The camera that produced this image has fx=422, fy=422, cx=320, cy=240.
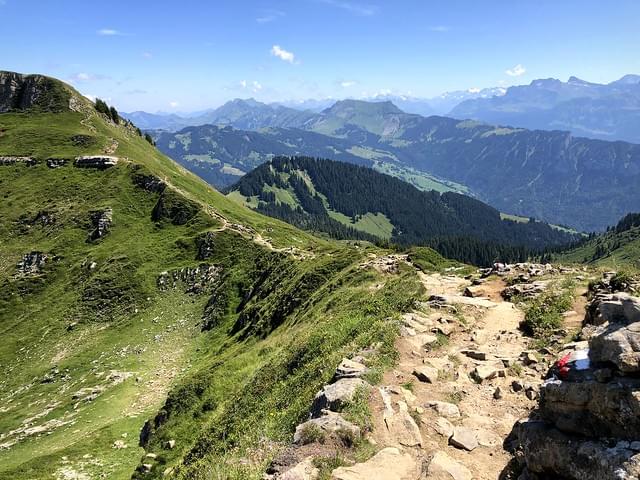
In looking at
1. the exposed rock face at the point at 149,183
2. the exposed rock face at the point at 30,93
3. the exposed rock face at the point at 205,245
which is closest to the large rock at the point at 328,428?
the exposed rock face at the point at 205,245

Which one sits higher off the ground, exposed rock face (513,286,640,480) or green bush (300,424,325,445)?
exposed rock face (513,286,640,480)

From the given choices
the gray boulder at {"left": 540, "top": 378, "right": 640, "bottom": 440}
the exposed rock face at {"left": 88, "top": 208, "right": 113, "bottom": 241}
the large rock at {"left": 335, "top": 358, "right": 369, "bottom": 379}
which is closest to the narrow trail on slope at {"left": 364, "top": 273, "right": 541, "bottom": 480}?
the large rock at {"left": 335, "top": 358, "right": 369, "bottom": 379}

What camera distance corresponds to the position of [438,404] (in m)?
16.4

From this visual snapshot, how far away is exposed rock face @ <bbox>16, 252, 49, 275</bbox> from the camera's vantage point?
77062mm

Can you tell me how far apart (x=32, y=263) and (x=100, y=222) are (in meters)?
14.1

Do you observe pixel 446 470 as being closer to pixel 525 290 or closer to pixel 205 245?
pixel 525 290

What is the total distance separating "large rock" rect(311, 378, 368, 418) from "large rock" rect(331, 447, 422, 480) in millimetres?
2514

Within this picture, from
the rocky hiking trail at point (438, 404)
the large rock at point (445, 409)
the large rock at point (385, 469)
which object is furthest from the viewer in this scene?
the large rock at point (445, 409)

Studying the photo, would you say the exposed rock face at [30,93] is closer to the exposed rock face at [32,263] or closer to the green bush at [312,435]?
the exposed rock face at [32,263]

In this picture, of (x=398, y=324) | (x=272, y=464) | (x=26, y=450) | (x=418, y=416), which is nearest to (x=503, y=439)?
(x=418, y=416)

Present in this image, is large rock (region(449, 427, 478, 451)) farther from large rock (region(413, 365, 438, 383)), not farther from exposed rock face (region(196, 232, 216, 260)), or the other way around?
exposed rock face (region(196, 232, 216, 260))

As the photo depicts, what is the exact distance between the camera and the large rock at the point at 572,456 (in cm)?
890

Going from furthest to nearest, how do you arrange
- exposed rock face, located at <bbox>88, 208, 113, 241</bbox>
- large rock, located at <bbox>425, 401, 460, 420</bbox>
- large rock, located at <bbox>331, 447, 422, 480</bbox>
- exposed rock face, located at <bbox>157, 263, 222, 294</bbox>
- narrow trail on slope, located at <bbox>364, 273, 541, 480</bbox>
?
exposed rock face, located at <bbox>88, 208, 113, 241</bbox>
exposed rock face, located at <bbox>157, 263, 222, 294</bbox>
large rock, located at <bbox>425, 401, 460, 420</bbox>
narrow trail on slope, located at <bbox>364, 273, 541, 480</bbox>
large rock, located at <bbox>331, 447, 422, 480</bbox>

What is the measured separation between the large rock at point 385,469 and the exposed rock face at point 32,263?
3260 inches
